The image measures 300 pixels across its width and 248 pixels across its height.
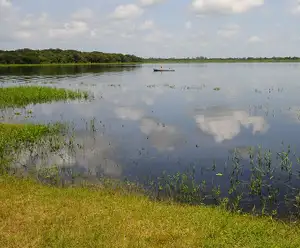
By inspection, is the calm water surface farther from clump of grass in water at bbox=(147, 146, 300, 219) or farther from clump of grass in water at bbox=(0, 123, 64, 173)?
clump of grass in water at bbox=(0, 123, 64, 173)

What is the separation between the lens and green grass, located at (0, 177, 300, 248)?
9.76 metres

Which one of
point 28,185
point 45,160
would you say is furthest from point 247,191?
point 45,160

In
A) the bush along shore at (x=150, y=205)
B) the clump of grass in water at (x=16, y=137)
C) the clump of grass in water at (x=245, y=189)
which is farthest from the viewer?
the clump of grass in water at (x=16, y=137)

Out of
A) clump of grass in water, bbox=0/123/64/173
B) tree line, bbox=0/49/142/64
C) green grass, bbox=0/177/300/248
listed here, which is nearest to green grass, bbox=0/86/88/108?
clump of grass in water, bbox=0/123/64/173

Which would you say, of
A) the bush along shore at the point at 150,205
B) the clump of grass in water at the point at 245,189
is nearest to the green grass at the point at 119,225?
the bush along shore at the point at 150,205

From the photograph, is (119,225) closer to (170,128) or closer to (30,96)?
(170,128)

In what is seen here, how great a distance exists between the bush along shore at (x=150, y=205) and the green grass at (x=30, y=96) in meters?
19.7

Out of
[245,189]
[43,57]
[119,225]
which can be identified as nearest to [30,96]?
[245,189]

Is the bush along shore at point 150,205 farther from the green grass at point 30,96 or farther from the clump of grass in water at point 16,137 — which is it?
the green grass at point 30,96

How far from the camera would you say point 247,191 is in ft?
52.9

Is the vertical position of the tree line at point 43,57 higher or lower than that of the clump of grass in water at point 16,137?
higher

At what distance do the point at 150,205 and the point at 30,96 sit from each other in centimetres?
3563

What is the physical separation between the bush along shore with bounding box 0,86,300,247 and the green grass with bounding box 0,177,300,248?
0.03 metres

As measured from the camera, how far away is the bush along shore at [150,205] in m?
10.0
